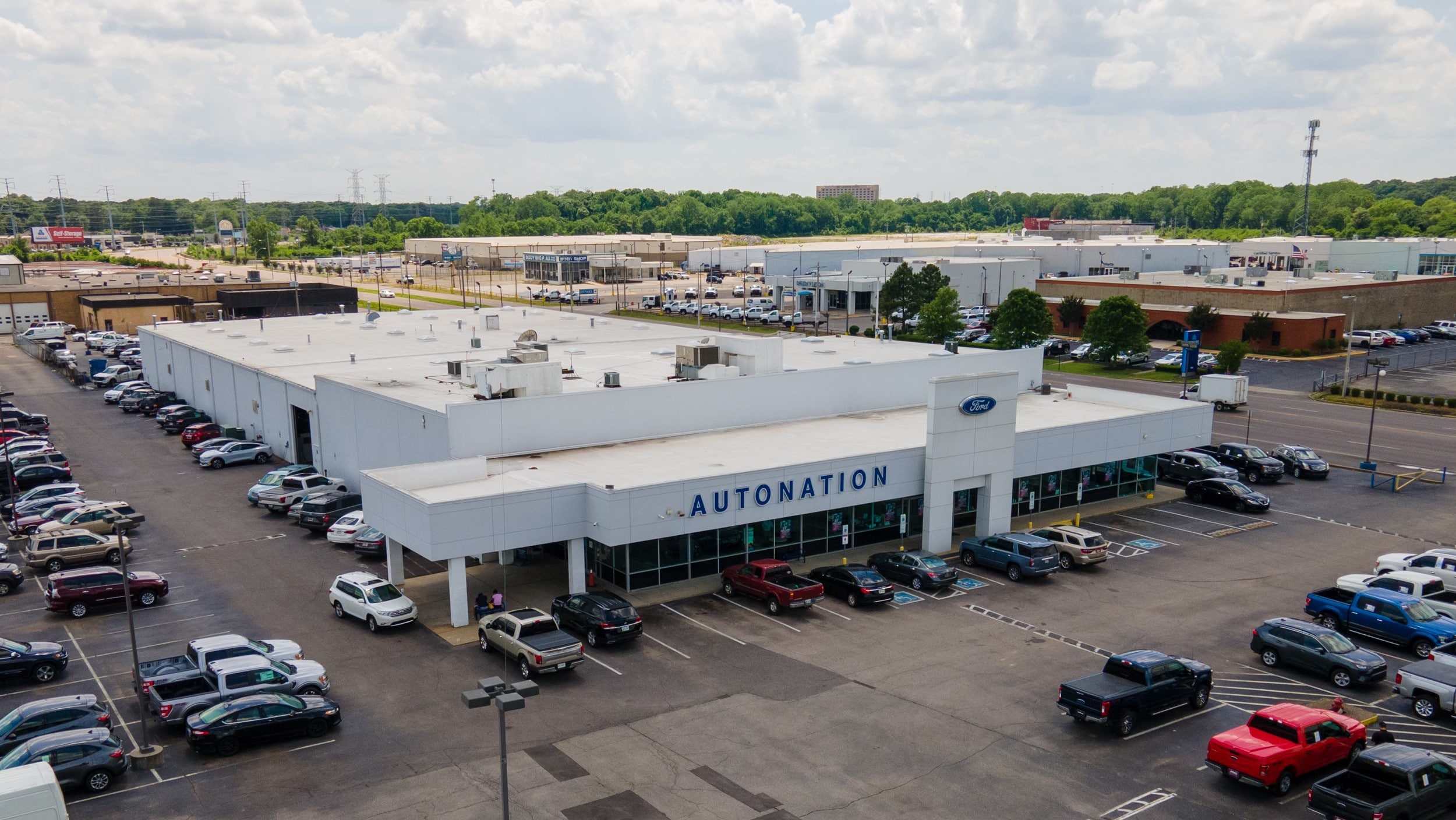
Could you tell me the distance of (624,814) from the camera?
862 inches

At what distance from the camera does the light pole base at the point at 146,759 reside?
24109 millimetres

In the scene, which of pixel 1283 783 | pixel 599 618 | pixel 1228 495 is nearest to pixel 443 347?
pixel 599 618

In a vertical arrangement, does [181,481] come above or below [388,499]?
below

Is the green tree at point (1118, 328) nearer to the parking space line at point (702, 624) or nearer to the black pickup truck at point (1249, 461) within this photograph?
the black pickup truck at point (1249, 461)

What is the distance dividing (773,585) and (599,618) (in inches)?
239

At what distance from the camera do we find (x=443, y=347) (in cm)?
6247

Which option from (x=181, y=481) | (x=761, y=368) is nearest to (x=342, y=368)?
(x=181, y=481)

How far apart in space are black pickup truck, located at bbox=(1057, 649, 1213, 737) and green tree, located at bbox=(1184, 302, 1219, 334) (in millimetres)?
74387

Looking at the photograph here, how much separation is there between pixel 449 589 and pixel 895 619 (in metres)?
13.9

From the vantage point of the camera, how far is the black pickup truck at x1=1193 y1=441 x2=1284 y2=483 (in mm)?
51562

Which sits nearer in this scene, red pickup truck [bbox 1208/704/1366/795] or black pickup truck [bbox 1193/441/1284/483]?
red pickup truck [bbox 1208/704/1366/795]

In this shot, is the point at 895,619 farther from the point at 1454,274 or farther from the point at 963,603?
the point at 1454,274

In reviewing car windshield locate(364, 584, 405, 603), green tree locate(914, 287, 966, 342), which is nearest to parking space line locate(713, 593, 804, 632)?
car windshield locate(364, 584, 405, 603)

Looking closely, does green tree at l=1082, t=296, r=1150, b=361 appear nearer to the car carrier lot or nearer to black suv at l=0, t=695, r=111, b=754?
the car carrier lot
